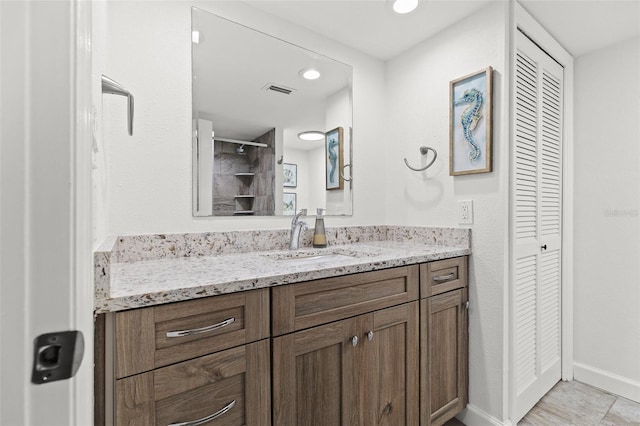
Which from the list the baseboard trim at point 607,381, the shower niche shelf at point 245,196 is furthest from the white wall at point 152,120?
the baseboard trim at point 607,381

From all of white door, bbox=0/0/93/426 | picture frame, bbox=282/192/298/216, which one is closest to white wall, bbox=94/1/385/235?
picture frame, bbox=282/192/298/216

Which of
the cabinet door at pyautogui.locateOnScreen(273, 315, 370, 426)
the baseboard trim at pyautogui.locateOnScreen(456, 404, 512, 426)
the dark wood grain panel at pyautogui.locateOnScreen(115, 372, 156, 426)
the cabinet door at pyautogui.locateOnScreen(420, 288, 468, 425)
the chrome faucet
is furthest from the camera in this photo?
the chrome faucet

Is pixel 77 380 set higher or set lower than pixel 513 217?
lower

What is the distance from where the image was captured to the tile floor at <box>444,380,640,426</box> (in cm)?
172

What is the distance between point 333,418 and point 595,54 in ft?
8.85

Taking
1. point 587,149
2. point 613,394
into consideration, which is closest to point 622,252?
point 587,149

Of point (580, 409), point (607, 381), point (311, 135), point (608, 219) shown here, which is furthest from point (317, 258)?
point (607, 381)

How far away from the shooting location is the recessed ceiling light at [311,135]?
186 cm

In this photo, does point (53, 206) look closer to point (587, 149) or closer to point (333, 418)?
point (333, 418)

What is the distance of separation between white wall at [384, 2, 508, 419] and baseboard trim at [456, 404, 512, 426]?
2 cm

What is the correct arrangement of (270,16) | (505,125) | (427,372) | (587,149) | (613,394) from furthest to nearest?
(587,149)
(613,394)
(270,16)
(505,125)
(427,372)

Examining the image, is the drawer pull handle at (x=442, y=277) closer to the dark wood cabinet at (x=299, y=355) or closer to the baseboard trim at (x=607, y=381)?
the dark wood cabinet at (x=299, y=355)

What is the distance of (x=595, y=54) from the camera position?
2.09 metres

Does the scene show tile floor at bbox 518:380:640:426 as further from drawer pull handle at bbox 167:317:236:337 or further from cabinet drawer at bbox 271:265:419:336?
drawer pull handle at bbox 167:317:236:337
